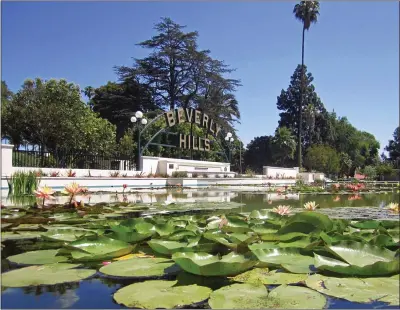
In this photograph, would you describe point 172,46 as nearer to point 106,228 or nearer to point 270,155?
point 270,155

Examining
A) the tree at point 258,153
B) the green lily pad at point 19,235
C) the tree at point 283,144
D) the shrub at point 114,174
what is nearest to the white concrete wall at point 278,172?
the tree at point 283,144

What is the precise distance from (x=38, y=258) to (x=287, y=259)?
1523mm

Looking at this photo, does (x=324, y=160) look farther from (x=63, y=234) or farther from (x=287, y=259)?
(x=287, y=259)

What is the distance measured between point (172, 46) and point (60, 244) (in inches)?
1297

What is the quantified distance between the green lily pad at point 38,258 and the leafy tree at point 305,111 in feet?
149

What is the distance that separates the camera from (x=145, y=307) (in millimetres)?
1510

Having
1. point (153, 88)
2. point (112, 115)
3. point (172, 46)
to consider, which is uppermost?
point (172, 46)

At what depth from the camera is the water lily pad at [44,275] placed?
1860 millimetres

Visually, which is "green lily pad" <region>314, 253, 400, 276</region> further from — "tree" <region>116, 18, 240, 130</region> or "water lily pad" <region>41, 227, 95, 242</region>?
"tree" <region>116, 18, 240, 130</region>

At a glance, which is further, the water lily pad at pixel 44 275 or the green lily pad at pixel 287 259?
the green lily pad at pixel 287 259

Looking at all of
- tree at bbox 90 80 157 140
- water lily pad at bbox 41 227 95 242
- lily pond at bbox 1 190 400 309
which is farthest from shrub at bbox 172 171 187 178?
lily pond at bbox 1 190 400 309

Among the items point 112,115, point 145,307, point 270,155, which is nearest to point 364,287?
point 145,307

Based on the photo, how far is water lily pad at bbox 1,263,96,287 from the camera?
1860 mm

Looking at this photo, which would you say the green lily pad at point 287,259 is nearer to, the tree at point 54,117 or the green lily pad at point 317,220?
the green lily pad at point 317,220
